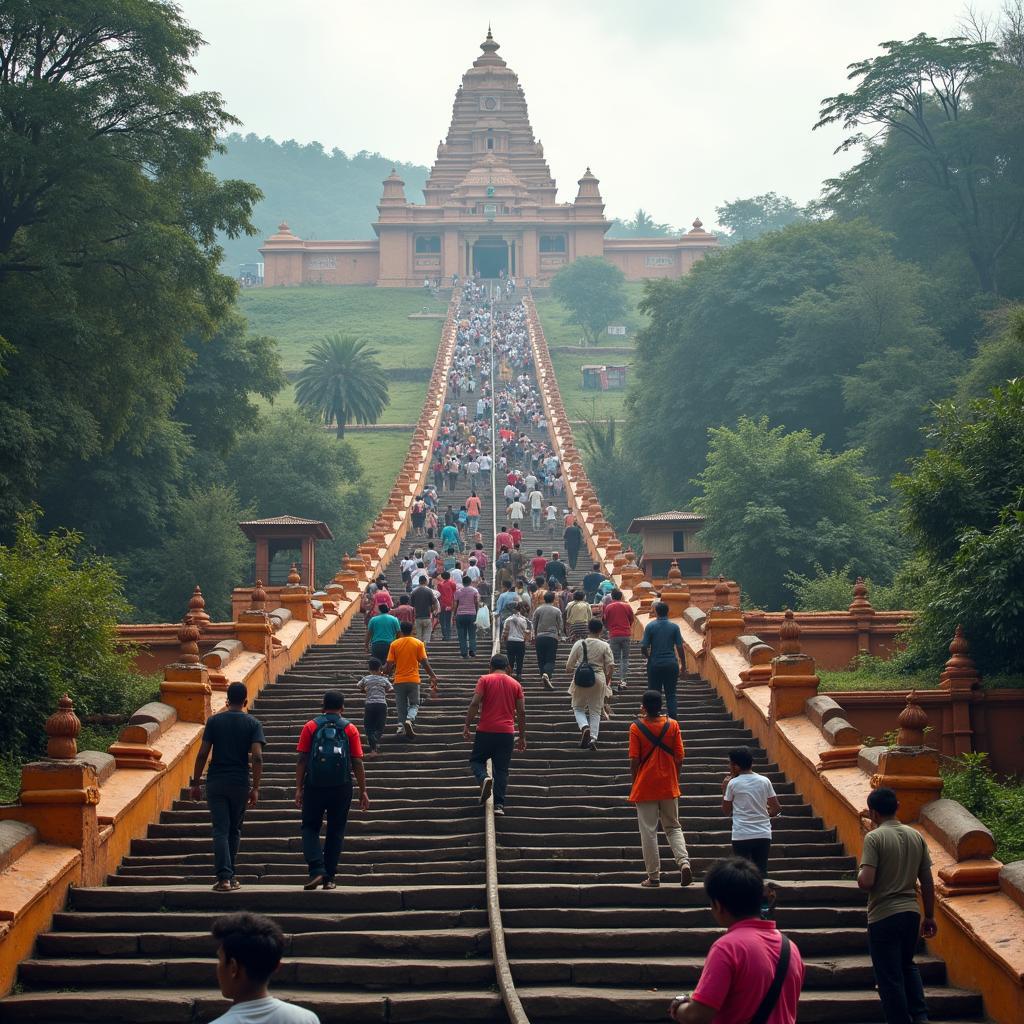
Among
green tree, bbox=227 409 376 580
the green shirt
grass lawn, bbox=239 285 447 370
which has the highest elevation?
grass lawn, bbox=239 285 447 370

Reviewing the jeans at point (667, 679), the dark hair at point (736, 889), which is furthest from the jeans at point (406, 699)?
the dark hair at point (736, 889)

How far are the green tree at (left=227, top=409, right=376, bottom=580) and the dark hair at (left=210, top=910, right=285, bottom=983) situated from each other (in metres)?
36.3

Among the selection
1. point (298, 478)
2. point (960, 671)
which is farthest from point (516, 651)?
point (298, 478)

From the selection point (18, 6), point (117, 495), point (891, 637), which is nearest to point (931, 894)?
point (891, 637)

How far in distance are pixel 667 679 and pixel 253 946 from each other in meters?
10.5

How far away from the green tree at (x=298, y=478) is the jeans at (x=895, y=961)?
33274 millimetres

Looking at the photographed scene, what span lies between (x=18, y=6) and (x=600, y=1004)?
22613mm

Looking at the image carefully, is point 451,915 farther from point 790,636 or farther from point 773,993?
point 790,636

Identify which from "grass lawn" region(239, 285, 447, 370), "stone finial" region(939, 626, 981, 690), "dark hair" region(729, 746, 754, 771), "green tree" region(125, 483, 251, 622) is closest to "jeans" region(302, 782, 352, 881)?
"dark hair" region(729, 746, 754, 771)

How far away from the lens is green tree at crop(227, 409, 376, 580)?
43.3 m

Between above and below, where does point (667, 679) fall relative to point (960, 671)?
above

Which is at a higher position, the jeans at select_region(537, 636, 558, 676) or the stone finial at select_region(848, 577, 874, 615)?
the stone finial at select_region(848, 577, 874, 615)

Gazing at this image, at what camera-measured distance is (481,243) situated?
9069 centimetres

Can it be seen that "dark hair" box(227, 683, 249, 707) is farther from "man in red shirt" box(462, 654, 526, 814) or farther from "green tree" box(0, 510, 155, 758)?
"green tree" box(0, 510, 155, 758)
